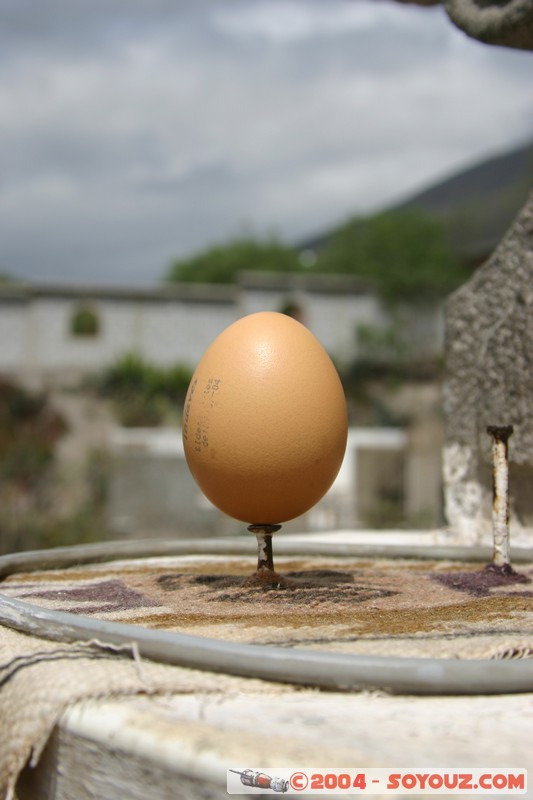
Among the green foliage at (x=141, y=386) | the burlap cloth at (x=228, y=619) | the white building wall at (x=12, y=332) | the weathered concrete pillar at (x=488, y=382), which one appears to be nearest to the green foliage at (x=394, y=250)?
the green foliage at (x=141, y=386)

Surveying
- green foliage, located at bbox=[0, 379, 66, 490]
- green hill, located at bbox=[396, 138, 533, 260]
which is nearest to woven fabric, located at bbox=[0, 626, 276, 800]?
green foliage, located at bbox=[0, 379, 66, 490]

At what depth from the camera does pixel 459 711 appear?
1940mm

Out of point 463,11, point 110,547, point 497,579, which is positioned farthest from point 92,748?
point 463,11

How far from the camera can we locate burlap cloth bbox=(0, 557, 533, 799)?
2023mm

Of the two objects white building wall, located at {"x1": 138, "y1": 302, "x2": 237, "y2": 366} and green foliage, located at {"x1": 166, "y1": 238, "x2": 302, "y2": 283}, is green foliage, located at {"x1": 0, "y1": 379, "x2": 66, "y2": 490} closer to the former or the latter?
white building wall, located at {"x1": 138, "y1": 302, "x2": 237, "y2": 366}

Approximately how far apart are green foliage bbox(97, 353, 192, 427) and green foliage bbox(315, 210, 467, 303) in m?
9.80

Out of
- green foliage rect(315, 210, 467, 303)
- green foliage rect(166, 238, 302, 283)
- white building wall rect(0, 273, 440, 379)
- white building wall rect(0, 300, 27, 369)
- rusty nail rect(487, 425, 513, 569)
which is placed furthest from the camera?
green foliage rect(166, 238, 302, 283)

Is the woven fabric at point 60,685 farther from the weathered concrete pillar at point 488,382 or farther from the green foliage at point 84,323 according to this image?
the green foliage at point 84,323

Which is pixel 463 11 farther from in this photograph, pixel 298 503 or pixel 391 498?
pixel 391 498

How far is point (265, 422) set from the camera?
2932 mm

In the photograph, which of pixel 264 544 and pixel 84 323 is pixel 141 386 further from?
pixel 264 544

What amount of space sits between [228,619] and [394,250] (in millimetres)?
29718

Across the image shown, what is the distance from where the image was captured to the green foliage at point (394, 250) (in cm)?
2975

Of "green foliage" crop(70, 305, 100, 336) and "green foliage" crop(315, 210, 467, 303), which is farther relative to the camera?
"green foliage" crop(315, 210, 467, 303)
